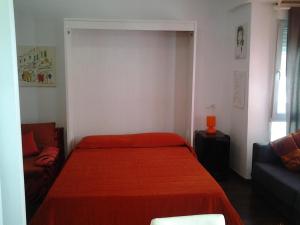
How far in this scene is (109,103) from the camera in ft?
14.6

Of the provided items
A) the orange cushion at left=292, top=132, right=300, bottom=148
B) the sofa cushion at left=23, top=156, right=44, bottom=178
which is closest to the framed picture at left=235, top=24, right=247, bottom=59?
the orange cushion at left=292, top=132, right=300, bottom=148

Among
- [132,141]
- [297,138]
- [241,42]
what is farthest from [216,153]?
[241,42]

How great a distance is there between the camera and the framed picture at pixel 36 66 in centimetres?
418

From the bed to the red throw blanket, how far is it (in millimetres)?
249

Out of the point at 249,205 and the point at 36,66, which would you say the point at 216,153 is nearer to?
the point at 249,205

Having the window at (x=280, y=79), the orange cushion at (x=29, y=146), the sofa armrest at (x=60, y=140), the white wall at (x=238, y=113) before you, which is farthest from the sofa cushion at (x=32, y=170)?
the window at (x=280, y=79)

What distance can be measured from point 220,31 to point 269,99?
1.23 m

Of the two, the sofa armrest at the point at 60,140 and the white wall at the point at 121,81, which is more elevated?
the white wall at the point at 121,81

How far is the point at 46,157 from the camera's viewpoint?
3.54 metres

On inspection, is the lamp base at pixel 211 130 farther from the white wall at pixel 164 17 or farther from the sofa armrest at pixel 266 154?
the sofa armrest at pixel 266 154

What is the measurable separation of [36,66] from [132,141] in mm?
1647

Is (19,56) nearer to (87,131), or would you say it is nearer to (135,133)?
(87,131)

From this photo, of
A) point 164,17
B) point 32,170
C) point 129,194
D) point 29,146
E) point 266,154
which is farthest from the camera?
point 164,17

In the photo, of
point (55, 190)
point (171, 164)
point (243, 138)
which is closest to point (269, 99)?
point (243, 138)
